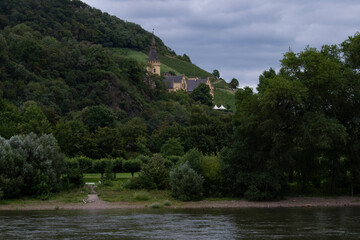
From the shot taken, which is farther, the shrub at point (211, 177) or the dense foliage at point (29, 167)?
the shrub at point (211, 177)

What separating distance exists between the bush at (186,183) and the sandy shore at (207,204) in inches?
49.1

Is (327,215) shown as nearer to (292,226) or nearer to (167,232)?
(292,226)

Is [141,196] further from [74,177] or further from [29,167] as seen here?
[29,167]

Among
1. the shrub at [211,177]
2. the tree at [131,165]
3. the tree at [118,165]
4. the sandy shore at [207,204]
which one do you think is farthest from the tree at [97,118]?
the shrub at [211,177]

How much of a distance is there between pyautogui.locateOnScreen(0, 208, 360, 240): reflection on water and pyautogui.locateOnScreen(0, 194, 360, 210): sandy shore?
272 centimetres

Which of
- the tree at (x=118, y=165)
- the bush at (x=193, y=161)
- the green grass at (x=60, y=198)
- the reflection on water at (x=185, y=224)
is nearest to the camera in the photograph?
the reflection on water at (x=185, y=224)

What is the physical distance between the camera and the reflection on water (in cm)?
3288

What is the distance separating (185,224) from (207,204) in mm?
13318

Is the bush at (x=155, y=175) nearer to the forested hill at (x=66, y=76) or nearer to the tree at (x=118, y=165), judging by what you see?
the tree at (x=118, y=165)

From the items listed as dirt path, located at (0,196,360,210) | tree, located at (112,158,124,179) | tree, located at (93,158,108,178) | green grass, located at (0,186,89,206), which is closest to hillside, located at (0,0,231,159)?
tree, located at (93,158,108,178)

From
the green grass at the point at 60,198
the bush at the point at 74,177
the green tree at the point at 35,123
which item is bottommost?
the green grass at the point at 60,198

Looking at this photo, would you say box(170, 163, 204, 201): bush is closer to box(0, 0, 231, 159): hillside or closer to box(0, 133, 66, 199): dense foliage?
box(0, 133, 66, 199): dense foliage

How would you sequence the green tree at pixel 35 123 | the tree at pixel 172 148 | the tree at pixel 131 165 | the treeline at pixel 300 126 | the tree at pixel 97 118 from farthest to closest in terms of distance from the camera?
the tree at pixel 97 118 < the tree at pixel 172 148 < the green tree at pixel 35 123 < the tree at pixel 131 165 < the treeline at pixel 300 126

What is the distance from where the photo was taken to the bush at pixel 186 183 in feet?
170
